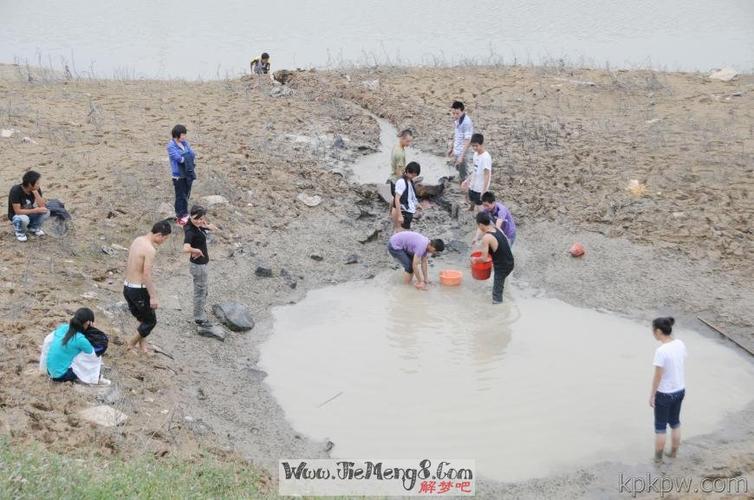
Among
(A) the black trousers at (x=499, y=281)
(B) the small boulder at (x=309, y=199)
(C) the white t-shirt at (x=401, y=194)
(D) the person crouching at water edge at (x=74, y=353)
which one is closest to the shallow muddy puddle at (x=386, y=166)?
(B) the small boulder at (x=309, y=199)

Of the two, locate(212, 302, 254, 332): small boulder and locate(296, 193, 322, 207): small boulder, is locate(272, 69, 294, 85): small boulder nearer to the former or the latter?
locate(296, 193, 322, 207): small boulder

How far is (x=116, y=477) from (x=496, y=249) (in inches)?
234

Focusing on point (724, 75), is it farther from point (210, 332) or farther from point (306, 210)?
point (210, 332)

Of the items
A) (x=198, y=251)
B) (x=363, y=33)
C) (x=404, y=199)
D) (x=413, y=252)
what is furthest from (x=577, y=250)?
(x=363, y=33)

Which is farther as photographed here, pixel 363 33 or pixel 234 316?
pixel 363 33

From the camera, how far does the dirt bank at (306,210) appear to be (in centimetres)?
780

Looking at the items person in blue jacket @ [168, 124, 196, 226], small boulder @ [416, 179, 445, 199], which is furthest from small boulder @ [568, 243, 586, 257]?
person in blue jacket @ [168, 124, 196, 226]

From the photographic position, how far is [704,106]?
1596cm

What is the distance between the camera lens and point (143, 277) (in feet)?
26.8

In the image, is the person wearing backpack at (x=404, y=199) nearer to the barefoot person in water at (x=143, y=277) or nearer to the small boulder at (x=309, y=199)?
the small boulder at (x=309, y=199)

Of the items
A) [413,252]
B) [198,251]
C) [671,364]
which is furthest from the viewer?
[413,252]

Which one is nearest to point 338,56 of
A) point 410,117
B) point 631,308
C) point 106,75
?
point 106,75

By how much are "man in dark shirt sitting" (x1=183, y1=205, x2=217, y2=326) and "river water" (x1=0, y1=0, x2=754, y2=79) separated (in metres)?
13.8

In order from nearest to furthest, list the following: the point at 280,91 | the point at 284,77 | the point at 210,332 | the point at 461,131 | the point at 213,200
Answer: the point at 210,332
the point at 213,200
the point at 461,131
the point at 280,91
the point at 284,77
